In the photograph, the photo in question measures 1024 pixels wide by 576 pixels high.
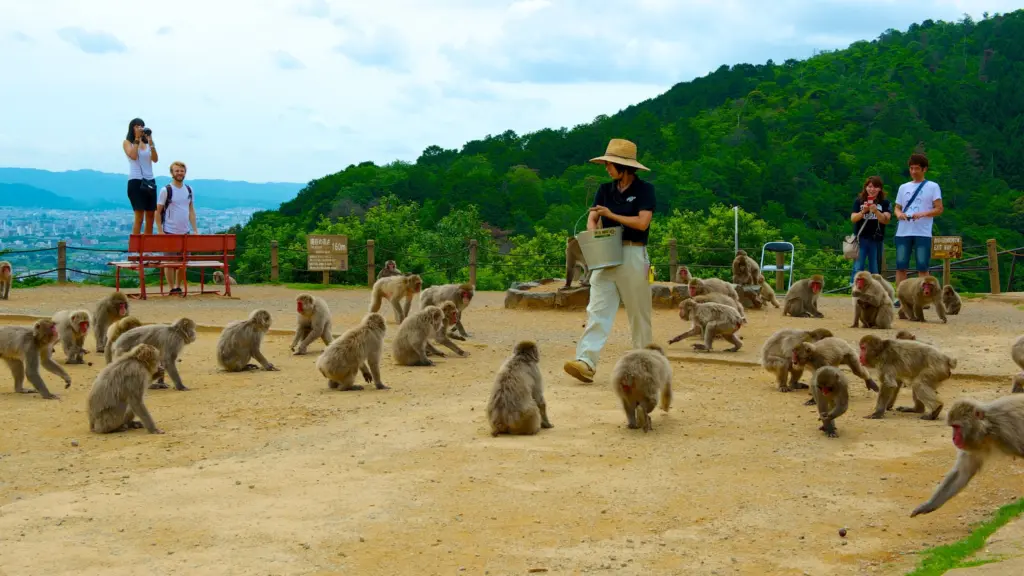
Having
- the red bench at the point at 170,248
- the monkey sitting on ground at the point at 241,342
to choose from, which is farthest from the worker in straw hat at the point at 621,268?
the red bench at the point at 170,248

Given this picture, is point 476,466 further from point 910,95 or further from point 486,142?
point 486,142

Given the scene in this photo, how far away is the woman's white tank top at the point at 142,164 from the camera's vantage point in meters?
17.5

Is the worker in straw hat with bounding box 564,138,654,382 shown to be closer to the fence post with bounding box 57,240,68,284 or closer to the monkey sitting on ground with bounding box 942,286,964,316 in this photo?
the monkey sitting on ground with bounding box 942,286,964,316

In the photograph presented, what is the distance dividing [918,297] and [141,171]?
12.4 m

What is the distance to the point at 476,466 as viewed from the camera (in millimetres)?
6805

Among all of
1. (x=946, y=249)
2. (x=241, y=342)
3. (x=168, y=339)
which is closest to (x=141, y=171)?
(x=241, y=342)

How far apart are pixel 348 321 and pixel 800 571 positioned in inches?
448

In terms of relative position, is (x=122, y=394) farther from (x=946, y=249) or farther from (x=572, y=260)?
(x=946, y=249)

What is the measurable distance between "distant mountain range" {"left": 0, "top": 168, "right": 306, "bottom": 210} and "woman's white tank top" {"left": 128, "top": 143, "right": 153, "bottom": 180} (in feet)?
127

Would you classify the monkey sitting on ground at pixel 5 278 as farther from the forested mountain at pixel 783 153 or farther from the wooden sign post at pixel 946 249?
the forested mountain at pixel 783 153

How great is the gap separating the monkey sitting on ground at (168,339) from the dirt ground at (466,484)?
407mm

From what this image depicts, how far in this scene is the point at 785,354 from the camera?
9555mm

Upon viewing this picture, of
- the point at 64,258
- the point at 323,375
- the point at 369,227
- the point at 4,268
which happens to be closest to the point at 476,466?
the point at 323,375

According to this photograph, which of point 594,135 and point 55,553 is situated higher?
point 594,135
